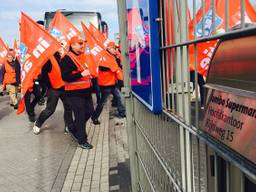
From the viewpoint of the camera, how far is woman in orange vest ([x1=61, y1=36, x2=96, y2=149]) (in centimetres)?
581

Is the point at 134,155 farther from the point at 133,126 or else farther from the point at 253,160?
the point at 253,160

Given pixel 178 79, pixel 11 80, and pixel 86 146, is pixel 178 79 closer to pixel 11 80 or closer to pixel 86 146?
pixel 86 146

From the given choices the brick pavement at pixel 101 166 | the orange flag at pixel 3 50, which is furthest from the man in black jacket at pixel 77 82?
the orange flag at pixel 3 50

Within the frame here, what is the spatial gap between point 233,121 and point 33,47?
235 inches

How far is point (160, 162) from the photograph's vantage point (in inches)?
71.7

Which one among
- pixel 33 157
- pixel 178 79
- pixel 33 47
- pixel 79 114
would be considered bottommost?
pixel 33 157

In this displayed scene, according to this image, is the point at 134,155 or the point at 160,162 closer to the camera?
the point at 160,162

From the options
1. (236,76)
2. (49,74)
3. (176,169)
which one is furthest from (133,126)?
(49,74)

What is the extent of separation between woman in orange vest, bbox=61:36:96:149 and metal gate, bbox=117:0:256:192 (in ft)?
12.6

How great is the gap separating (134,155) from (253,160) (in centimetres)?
243

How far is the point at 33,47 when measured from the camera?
6430 millimetres

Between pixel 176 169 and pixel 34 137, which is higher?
pixel 176 169

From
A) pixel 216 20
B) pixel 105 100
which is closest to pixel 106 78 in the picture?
pixel 105 100

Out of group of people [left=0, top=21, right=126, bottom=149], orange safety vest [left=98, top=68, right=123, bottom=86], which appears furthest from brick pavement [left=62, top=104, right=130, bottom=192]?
orange safety vest [left=98, top=68, right=123, bottom=86]
